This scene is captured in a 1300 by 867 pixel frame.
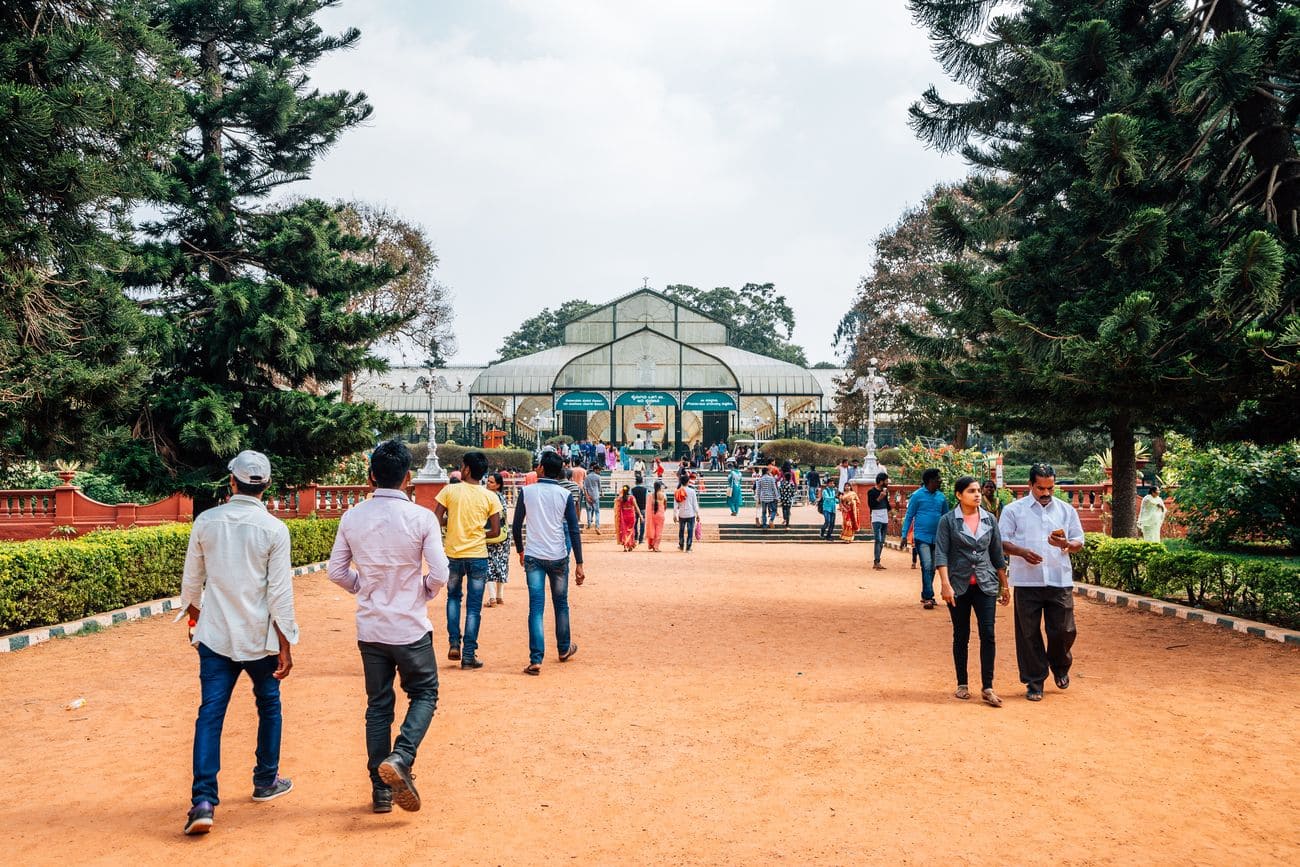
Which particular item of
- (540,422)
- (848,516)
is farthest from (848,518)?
(540,422)

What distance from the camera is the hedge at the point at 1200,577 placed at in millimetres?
9188

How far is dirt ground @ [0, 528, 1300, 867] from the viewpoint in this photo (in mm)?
3965

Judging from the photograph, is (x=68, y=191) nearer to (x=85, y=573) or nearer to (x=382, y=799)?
(x=85, y=573)

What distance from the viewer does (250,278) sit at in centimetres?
1603

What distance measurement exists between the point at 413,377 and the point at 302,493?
31293 millimetres

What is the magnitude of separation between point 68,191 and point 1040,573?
28.8ft

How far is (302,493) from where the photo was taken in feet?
65.8

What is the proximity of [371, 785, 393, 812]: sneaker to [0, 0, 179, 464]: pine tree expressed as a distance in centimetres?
657

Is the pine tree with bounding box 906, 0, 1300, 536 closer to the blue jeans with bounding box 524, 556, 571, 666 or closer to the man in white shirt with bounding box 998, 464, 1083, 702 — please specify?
the man in white shirt with bounding box 998, 464, 1083, 702

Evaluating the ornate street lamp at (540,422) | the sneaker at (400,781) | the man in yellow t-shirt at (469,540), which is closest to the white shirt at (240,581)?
the sneaker at (400,781)

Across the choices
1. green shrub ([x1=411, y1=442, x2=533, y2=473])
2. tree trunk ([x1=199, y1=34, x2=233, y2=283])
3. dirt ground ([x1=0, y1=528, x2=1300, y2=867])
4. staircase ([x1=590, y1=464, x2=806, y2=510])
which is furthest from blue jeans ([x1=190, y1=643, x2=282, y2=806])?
green shrub ([x1=411, y1=442, x2=533, y2=473])

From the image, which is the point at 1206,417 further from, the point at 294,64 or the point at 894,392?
the point at 894,392

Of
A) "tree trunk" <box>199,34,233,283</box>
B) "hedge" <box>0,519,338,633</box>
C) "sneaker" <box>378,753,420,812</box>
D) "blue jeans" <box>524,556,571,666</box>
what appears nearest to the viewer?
"sneaker" <box>378,753,420,812</box>

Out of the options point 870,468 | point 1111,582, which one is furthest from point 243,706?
point 870,468
